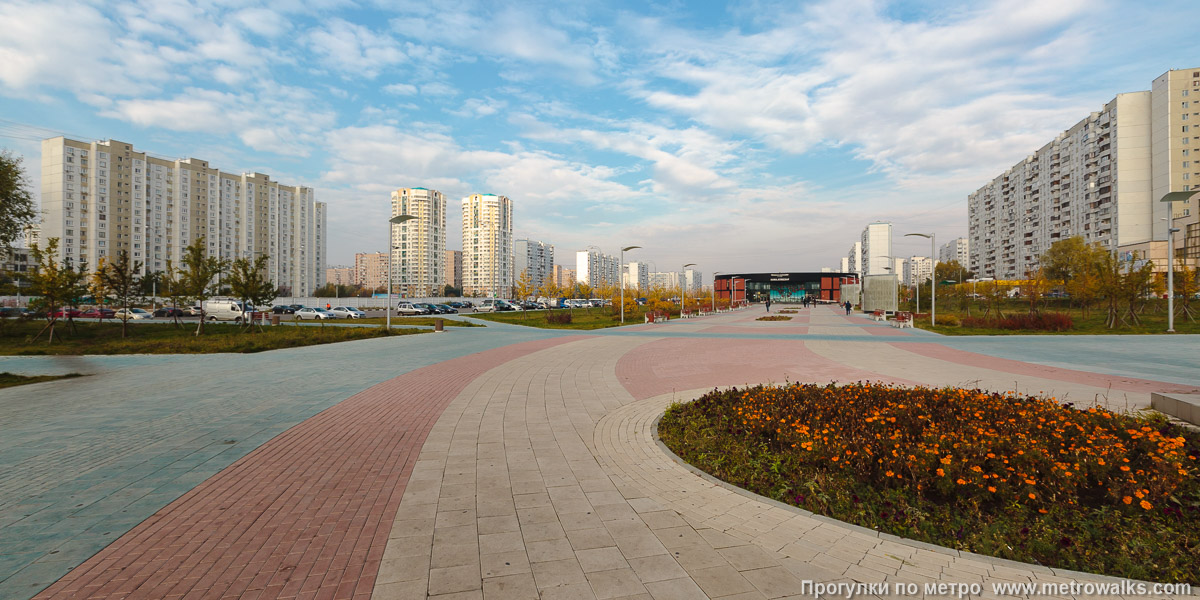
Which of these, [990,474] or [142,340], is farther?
[142,340]

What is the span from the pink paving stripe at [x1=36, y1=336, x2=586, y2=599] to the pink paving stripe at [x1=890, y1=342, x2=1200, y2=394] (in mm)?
12461

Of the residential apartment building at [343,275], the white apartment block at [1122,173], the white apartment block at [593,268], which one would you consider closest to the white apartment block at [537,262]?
the white apartment block at [593,268]

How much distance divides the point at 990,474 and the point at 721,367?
8733mm

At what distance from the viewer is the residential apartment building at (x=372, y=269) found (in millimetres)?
148625

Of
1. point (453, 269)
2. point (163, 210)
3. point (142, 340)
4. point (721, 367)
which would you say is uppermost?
point (163, 210)

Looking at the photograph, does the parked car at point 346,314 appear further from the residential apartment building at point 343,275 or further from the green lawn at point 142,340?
the residential apartment building at point 343,275

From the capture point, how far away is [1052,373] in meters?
11.5

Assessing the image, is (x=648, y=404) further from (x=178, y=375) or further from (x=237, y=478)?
(x=178, y=375)

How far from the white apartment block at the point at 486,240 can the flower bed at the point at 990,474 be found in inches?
4554

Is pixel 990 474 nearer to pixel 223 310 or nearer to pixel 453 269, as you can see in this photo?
pixel 223 310

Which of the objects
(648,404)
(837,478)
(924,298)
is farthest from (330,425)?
(924,298)

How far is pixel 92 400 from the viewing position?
8.52m

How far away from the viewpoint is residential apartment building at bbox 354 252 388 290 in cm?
14862

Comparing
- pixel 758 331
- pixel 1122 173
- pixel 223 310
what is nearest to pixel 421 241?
pixel 223 310
